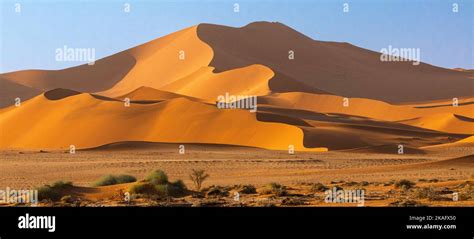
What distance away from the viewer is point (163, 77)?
400 feet

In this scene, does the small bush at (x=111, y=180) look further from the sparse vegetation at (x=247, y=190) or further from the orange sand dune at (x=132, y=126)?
the orange sand dune at (x=132, y=126)

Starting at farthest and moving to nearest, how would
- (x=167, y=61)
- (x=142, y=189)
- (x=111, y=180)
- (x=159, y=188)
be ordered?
(x=167, y=61), (x=111, y=180), (x=159, y=188), (x=142, y=189)

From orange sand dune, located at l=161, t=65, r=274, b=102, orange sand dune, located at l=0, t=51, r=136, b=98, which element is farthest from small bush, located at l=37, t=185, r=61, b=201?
orange sand dune, located at l=0, t=51, r=136, b=98

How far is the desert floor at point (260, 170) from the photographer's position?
2050 centimetres

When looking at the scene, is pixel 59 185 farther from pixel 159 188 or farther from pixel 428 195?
pixel 428 195

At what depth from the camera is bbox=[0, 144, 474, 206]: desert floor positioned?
67.3 feet

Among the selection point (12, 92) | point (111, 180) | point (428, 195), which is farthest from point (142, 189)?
point (12, 92)

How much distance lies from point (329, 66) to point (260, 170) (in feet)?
328

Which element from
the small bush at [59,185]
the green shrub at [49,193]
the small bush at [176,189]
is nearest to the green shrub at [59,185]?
the small bush at [59,185]

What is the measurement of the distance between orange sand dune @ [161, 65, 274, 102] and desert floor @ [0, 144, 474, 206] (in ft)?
153

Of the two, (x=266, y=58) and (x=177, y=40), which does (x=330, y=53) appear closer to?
(x=266, y=58)

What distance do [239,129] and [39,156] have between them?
19162mm

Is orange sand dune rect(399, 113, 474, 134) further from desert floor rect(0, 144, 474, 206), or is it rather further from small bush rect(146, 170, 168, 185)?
small bush rect(146, 170, 168, 185)

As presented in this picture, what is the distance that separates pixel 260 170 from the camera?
31.8m
